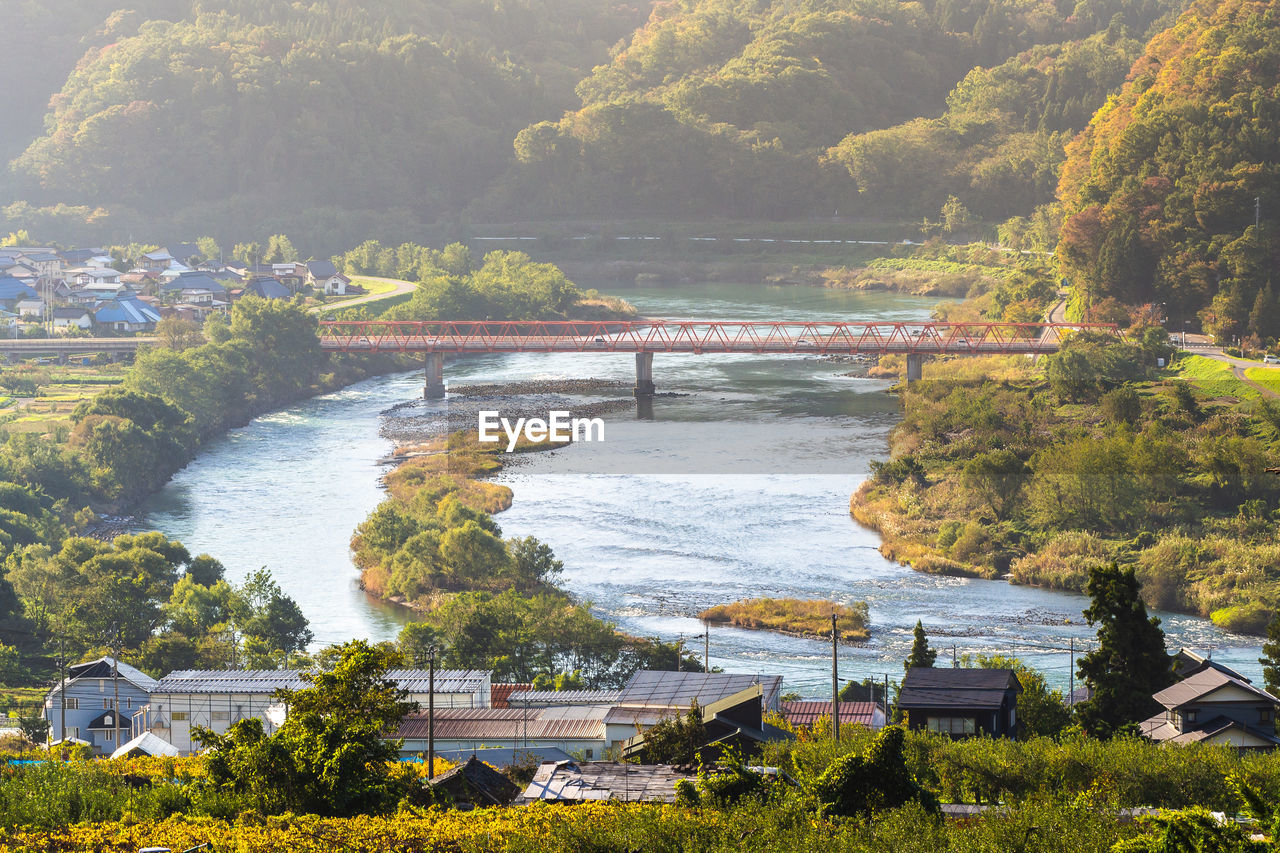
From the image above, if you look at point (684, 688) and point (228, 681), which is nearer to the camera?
point (684, 688)

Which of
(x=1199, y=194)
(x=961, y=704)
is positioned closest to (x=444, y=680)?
(x=961, y=704)

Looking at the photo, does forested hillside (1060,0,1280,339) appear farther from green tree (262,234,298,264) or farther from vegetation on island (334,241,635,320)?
green tree (262,234,298,264)

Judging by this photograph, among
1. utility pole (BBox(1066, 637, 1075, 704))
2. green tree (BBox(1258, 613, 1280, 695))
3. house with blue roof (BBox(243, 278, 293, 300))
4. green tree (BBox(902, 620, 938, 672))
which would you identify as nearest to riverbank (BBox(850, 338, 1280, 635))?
utility pole (BBox(1066, 637, 1075, 704))

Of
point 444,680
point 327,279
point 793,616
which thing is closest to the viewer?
point 444,680

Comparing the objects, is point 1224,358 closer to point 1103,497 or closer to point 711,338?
point 1103,497

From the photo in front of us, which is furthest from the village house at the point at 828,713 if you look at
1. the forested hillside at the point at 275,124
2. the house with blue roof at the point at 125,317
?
the forested hillside at the point at 275,124

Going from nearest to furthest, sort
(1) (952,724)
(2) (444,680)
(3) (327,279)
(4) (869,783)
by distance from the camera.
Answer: (4) (869,783) → (1) (952,724) → (2) (444,680) → (3) (327,279)

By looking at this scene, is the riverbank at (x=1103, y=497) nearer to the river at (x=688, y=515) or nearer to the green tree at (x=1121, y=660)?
the river at (x=688, y=515)
